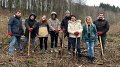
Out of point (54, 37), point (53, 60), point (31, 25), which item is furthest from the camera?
point (54, 37)

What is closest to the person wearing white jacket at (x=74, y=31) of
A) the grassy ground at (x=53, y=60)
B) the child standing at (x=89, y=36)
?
the child standing at (x=89, y=36)

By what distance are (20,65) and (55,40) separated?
3.47 metres

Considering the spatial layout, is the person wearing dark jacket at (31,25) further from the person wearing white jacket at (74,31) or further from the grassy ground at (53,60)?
the person wearing white jacket at (74,31)

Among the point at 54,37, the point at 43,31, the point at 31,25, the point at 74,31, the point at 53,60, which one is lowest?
the point at 53,60

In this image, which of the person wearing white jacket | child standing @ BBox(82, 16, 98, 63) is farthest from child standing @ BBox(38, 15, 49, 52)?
child standing @ BBox(82, 16, 98, 63)

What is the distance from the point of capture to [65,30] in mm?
12555

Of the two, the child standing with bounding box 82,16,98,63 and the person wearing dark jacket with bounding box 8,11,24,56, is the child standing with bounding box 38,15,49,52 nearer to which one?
the person wearing dark jacket with bounding box 8,11,24,56

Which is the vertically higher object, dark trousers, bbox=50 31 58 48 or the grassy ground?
dark trousers, bbox=50 31 58 48

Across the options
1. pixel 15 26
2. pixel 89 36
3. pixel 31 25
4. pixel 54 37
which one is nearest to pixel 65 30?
pixel 54 37

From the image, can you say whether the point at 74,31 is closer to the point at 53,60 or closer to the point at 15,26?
the point at 53,60

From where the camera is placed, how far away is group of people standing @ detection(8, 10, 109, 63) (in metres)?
11.4

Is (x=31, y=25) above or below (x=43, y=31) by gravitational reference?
above

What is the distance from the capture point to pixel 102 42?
40.7 ft

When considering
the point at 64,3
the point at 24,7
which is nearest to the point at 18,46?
the point at 24,7
